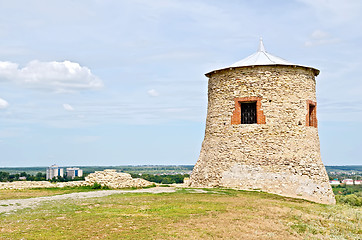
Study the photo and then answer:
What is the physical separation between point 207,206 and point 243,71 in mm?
9533

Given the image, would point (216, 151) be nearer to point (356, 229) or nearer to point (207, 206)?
point (207, 206)

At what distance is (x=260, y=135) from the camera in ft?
61.2

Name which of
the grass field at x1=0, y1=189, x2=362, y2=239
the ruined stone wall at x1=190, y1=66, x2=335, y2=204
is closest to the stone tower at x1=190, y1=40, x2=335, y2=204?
the ruined stone wall at x1=190, y1=66, x2=335, y2=204

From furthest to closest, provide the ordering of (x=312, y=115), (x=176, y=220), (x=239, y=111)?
(x=312, y=115) < (x=239, y=111) < (x=176, y=220)

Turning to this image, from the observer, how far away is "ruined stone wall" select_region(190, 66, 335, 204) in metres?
18.1

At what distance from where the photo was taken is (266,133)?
1864 cm

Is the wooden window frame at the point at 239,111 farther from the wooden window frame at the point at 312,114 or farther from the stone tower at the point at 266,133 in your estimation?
the wooden window frame at the point at 312,114

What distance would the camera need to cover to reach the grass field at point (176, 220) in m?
8.57

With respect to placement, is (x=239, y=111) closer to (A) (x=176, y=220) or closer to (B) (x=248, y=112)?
(B) (x=248, y=112)

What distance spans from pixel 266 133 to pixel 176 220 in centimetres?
1016

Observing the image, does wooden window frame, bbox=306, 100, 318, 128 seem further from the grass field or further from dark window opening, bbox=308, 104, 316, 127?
the grass field

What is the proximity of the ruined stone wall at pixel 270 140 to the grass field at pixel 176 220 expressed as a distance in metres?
4.51

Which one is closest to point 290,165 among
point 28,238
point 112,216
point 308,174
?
point 308,174

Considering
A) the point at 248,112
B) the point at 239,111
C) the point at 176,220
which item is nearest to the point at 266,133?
the point at 248,112
